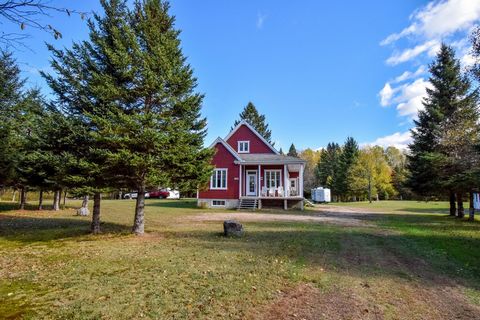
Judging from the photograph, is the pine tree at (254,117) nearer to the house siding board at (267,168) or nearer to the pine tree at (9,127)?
the house siding board at (267,168)

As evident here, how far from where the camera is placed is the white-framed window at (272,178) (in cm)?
2778

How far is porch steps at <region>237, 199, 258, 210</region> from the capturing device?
1024 inches

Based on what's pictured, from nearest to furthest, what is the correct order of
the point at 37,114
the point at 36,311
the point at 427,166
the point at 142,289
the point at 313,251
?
the point at 36,311 < the point at 142,289 < the point at 313,251 < the point at 37,114 < the point at 427,166

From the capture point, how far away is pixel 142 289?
18.1 feet

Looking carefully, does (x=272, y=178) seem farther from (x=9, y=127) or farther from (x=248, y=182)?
(x=9, y=127)

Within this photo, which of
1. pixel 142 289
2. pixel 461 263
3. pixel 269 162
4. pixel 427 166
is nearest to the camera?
pixel 142 289

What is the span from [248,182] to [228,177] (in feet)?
7.06

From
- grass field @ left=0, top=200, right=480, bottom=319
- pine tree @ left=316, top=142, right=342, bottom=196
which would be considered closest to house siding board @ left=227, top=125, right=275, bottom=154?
grass field @ left=0, top=200, right=480, bottom=319

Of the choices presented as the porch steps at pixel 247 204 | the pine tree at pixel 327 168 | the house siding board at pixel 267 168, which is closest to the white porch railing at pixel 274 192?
the house siding board at pixel 267 168

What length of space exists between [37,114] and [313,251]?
11.5 metres

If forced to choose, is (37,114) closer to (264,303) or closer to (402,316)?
(264,303)

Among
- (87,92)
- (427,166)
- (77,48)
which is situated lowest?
(427,166)

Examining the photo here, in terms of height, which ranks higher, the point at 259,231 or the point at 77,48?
the point at 77,48

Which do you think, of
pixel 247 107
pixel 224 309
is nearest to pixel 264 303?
pixel 224 309
